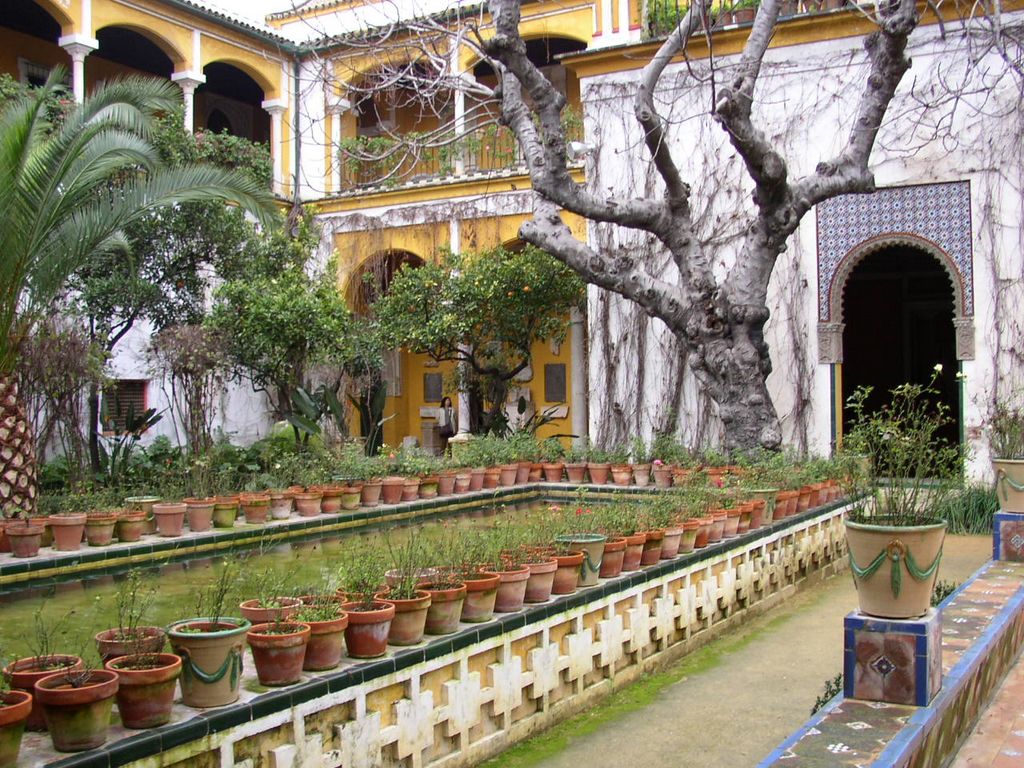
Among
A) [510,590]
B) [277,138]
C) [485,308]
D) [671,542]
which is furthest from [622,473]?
[277,138]

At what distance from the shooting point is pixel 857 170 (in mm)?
10531

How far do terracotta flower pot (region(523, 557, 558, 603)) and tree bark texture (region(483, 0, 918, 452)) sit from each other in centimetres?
595

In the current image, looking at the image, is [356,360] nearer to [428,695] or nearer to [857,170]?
[857,170]

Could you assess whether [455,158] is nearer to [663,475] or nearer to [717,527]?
[663,475]

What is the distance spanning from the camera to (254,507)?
8.20m

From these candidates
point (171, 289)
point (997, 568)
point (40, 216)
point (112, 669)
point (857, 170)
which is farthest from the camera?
point (171, 289)

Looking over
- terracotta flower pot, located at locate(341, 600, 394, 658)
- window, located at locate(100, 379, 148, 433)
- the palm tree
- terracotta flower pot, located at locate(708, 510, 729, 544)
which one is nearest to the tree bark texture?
the palm tree

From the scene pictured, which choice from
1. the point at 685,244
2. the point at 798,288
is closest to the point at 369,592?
the point at 685,244

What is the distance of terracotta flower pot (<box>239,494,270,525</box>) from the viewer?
26.9 ft

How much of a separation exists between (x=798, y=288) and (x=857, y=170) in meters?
2.23

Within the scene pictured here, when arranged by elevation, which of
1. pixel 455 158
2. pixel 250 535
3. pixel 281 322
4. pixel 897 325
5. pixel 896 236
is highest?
pixel 455 158

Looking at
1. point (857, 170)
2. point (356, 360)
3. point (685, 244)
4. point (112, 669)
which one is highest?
point (857, 170)

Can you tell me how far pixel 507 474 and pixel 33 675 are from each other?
25.9 feet

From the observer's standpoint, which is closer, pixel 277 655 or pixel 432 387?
pixel 277 655
